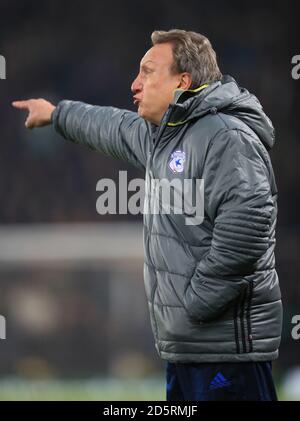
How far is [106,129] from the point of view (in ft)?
10.0

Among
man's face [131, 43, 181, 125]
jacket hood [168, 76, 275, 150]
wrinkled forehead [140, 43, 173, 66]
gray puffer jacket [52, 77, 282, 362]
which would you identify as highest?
wrinkled forehead [140, 43, 173, 66]

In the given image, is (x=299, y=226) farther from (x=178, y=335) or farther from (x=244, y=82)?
(x=178, y=335)

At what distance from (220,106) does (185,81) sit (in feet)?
0.53

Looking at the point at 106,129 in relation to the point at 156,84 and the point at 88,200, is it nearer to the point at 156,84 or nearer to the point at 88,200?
the point at 156,84

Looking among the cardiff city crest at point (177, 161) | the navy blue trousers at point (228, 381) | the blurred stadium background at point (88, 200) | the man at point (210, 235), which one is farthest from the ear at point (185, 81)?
the blurred stadium background at point (88, 200)

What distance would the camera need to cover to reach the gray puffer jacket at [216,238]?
2510 millimetres

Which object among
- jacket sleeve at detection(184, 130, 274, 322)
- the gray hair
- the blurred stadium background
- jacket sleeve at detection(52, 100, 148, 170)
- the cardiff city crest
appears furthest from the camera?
the blurred stadium background

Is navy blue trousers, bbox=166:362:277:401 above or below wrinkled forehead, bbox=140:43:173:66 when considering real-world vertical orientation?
below

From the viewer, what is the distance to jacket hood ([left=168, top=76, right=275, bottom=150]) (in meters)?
2.63

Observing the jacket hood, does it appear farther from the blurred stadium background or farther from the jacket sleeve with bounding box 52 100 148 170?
the blurred stadium background

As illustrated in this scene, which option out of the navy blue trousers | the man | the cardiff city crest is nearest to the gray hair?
the man

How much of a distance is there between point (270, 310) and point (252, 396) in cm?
25
